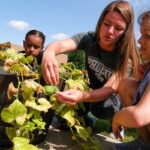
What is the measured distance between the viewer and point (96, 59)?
201 centimetres

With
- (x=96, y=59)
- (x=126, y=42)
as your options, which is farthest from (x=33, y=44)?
(x=126, y=42)

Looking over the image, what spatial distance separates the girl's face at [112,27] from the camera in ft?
5.82

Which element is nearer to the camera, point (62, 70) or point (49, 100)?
point (49, 100)

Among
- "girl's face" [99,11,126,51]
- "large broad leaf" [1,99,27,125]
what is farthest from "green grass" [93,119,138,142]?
"large broad leaf" [1,99,27,125]

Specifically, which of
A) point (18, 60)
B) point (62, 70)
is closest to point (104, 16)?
point (62, 70)

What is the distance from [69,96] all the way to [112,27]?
0.69m

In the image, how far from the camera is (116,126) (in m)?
1.40

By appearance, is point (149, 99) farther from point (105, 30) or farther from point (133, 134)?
point (133, 134)

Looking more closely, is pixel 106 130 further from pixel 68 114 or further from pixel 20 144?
pixel 20 144

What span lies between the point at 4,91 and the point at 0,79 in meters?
0.06

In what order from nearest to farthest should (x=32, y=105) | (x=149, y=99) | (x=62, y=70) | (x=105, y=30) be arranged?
(x=149, y=99) < (x=32, y=105) < (x=62, y=70) < (x=105, y=30)

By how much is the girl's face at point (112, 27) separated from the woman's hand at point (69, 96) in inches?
23.3

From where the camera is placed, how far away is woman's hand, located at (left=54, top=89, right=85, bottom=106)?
4.20ft

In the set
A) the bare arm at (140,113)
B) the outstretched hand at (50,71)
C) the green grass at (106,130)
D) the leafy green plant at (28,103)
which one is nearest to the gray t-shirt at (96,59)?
the green grass at (106,130)
